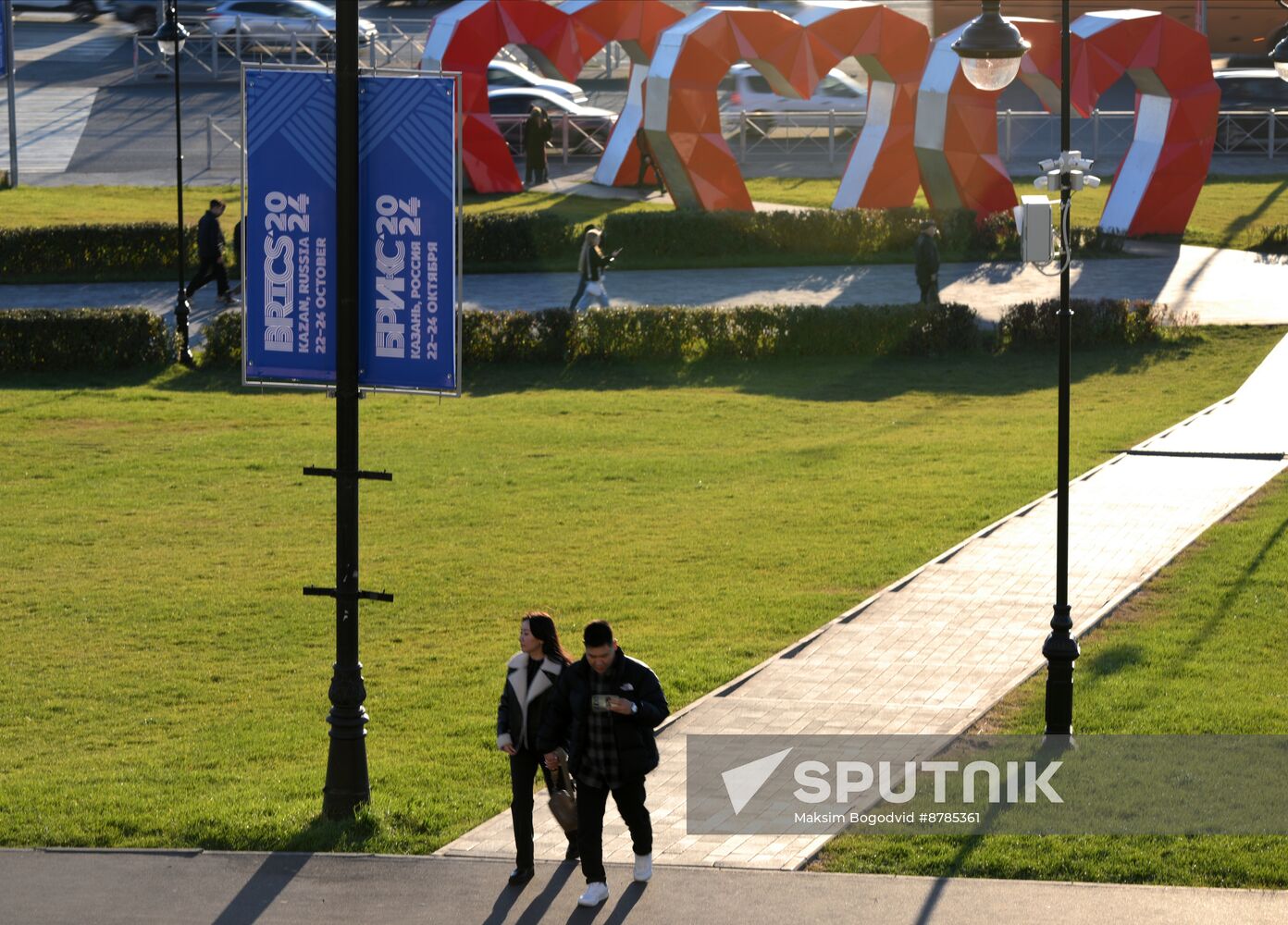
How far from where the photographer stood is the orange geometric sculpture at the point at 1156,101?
1257 inches

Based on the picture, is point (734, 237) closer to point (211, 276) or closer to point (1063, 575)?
point (211, 276)

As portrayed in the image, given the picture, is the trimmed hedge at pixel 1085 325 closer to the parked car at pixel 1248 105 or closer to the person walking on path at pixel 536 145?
the person walking on path at pixel 536 145

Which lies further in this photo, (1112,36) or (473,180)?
(473,180)

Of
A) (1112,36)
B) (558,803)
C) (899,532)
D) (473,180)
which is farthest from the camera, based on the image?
(473,180)

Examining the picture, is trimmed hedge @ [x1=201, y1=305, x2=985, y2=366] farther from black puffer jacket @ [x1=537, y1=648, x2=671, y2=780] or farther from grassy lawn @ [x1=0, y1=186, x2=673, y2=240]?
black puffer jacket @ [x1=537, y1=648, x2=671, y2=780]

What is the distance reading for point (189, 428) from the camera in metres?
21.0

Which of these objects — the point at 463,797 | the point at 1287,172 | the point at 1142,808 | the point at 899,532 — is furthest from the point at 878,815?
the point at 1287,172

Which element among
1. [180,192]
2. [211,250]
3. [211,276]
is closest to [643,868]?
[180,192]

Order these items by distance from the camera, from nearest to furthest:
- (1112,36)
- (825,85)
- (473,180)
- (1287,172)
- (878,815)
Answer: (878,815) < (1112,36) < (473,180) < (1287,172) < (825,85)

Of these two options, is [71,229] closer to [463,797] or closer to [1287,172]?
[463,797]

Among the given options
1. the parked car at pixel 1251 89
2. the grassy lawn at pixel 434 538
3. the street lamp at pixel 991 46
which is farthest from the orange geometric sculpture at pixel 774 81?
the street lamp at pixel 991 46

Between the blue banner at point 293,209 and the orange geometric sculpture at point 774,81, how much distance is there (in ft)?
72.2

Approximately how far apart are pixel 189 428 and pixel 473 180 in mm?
16459

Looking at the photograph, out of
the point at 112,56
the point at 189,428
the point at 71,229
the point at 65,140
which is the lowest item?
the point at 189,428
